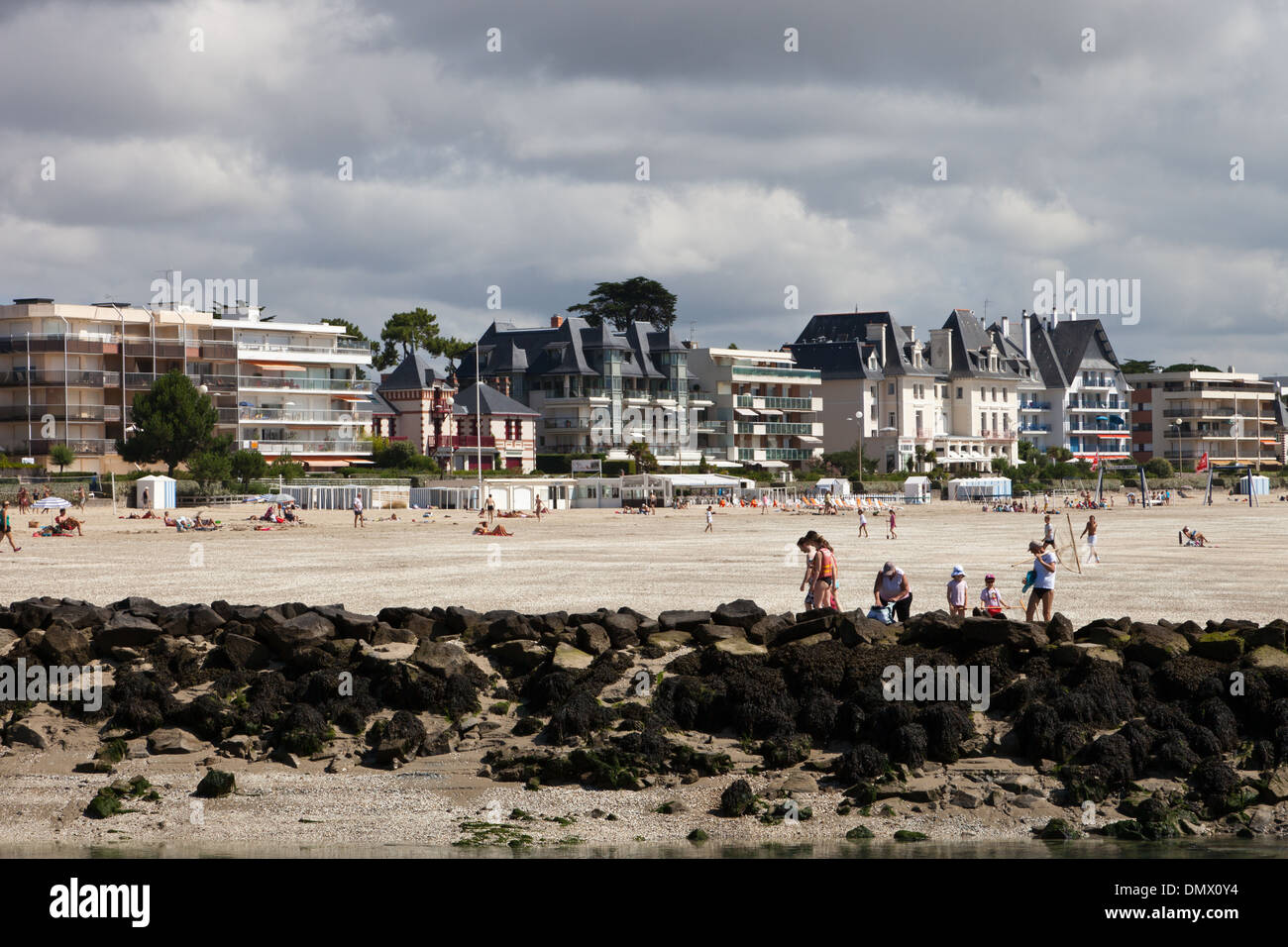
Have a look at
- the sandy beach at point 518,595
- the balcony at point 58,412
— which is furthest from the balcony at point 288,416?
the sandy beach at point 518,595

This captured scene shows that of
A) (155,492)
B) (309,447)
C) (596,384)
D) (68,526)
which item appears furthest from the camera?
(596,384)

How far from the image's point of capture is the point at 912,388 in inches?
4754

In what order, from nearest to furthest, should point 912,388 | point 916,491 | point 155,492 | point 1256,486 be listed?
point 155,492
point 916,491
point 1256,486
point 912,388

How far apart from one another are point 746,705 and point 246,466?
2382 inches

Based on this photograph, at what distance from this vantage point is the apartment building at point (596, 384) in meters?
103

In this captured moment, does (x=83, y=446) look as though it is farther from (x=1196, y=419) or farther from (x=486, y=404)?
(x=1196, y=419)

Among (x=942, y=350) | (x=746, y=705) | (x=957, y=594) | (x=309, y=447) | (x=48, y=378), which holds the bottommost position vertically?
(x=746, y=705)

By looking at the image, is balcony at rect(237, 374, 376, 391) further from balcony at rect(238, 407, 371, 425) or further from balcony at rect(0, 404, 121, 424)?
balcony at rect(0, 404, 121, 424)

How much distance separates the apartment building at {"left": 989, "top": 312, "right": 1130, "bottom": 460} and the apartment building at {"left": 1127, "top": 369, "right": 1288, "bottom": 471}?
5.85 metres

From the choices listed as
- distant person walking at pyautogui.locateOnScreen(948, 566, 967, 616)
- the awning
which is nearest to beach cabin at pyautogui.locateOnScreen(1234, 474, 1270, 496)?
the awning

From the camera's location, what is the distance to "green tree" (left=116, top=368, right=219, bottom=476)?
242ft

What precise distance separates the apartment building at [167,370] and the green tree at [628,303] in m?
25.5

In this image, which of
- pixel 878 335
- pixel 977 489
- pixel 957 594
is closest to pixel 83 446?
pixel 977 489

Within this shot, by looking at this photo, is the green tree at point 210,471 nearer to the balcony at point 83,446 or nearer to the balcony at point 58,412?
the balcony at point 83,446
